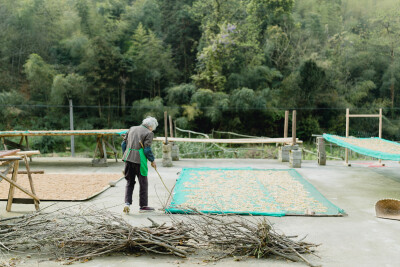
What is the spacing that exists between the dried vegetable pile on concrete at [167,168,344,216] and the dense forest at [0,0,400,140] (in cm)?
746

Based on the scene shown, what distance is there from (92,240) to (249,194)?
101 inches

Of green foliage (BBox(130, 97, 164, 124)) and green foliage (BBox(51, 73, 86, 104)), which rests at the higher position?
green foliage (BBox(51, 73, 86, 104))

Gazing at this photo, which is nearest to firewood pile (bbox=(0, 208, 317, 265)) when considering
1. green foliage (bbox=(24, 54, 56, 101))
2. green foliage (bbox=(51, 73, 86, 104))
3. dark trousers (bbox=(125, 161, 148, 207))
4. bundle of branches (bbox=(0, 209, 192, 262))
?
bundle of branches (bbox=(0, 209, 192, 262))

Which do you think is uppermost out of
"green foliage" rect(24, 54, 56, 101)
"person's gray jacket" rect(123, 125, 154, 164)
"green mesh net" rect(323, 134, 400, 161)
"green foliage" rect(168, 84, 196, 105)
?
"green foliage" rect(24, 54, 56, 101)

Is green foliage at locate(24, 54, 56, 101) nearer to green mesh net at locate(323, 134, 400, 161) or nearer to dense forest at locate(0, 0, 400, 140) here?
dense forest at locate(0, 0, 400, 140)

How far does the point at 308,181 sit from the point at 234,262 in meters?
3.57

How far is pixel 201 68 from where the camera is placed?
14.8 meters

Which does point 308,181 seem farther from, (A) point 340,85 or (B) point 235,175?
(A) point 340,85

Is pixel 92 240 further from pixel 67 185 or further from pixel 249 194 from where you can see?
pixel 67 185

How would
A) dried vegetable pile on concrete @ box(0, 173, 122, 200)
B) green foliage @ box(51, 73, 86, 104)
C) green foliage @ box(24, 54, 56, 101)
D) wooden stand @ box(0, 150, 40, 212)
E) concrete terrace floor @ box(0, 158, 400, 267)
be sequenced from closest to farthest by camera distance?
concrete terrace floor @ box(0, 158, 400, 267)
wooden stand @ box(0, 150, 40, 212)
dried vegetable pile on concrete @ box(0, 173, 122, 200)
green foliage @ box(51, 73, 86, 104)
green foliage @ box(24, 54, 56, 101)

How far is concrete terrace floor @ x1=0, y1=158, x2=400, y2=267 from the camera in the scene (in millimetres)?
2797

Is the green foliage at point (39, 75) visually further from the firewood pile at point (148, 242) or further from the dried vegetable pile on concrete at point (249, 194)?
the firewood pile at point (148, 242)

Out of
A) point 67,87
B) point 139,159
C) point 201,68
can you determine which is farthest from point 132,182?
point 201,68

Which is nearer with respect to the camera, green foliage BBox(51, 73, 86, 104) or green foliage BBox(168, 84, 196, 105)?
green foliage BBox(51, 73, 86, 104)
